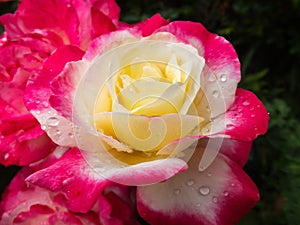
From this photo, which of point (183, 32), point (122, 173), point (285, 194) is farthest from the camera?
point (285, 194)

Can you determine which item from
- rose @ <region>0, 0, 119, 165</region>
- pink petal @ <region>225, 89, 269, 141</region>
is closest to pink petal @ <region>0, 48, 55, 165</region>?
rose @ <region>0, 0, 119, 165</region>

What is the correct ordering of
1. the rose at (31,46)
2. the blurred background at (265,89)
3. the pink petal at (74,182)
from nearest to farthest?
1. the pink petal at (74,182)
2. the rose at (31,46)
3. the blurred background at (265,89)

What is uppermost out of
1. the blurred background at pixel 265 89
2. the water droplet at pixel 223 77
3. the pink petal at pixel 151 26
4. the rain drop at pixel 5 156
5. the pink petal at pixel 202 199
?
the pink petal at pixel 151 26

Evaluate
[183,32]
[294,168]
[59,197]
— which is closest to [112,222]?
[59,197]

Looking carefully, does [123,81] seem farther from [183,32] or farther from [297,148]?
[297,148]

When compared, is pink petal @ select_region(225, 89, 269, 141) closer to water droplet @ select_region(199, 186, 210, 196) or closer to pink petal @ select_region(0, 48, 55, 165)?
water droplet @ select_region(199, 186, 210, 196)

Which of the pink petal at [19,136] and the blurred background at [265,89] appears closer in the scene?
the pink petal at [19,136]

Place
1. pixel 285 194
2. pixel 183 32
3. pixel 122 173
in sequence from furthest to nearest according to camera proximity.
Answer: pixel 285 194 < pixel 183 32 < pixel 122 173

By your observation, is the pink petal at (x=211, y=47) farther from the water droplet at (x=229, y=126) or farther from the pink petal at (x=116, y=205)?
the pink petal at (x=116, y=205)

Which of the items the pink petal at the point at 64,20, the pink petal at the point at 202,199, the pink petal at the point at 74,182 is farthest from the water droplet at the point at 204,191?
the pink petal at the point at 64,20
